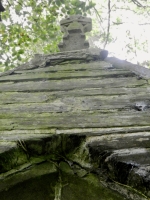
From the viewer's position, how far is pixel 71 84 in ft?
8.81

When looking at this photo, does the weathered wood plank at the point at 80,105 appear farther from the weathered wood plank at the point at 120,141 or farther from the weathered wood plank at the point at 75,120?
the weathered wood plank at the point at 120,141

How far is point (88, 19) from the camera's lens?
4.46m

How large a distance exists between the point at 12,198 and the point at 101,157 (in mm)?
529

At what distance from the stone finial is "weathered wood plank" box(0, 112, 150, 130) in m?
2.36

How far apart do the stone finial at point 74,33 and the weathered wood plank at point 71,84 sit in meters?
1.52

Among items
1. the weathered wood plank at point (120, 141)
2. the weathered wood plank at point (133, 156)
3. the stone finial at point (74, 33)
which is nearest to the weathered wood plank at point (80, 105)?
the weathered wood plank at point (120, 141)

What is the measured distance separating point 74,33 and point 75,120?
273 cm

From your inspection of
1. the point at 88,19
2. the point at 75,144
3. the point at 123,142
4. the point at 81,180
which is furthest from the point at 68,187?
the point at 88,19

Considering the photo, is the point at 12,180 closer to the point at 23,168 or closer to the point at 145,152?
the point at 23,168

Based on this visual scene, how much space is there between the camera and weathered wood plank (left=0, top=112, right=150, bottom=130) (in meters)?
1.78

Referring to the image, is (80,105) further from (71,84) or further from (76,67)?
(76,67)

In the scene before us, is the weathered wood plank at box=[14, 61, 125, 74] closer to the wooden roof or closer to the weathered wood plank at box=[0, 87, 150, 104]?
the wooden roof

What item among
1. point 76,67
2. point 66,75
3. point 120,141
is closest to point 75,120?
point 120,141

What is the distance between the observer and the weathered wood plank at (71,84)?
2.55 metres
